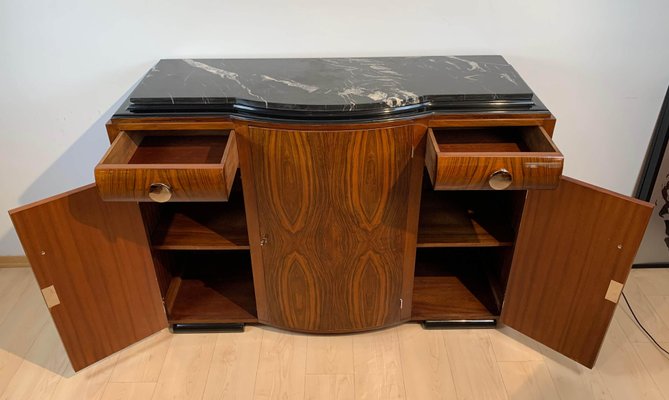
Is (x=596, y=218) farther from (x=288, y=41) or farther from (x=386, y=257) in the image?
(x=288, y=41)

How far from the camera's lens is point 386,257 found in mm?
1405

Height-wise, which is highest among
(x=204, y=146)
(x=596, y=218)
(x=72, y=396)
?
(x=204, y=146)

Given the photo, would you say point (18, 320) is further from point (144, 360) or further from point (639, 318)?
point (639, 318)

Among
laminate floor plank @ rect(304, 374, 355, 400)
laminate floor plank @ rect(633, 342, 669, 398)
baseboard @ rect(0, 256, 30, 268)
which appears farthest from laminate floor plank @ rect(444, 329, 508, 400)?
baseboard @ rect(0, 256, 30, 268)

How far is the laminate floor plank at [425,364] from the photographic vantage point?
1407 millimetres

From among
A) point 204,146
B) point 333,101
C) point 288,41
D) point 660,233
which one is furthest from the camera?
point 660,233

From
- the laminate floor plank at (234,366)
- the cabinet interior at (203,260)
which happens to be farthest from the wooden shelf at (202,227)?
the laminate floor plank at (234,366)

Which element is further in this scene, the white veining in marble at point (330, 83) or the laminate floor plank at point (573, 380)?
the laminate floor plank at point (573, 380)

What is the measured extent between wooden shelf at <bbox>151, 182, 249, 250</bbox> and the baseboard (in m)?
0.73

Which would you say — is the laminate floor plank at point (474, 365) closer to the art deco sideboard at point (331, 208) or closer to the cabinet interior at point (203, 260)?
the art deco sideboard at point (331, 208)

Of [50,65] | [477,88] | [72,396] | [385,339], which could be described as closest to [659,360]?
[385,339]

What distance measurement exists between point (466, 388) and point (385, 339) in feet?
0.87

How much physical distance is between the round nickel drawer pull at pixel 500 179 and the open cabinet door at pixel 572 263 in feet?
0.61

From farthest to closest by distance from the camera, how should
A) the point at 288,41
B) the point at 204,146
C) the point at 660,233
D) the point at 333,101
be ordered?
the point at 660,233 < the point at 288,41 < the point at 204,146 < the point at 333,101
